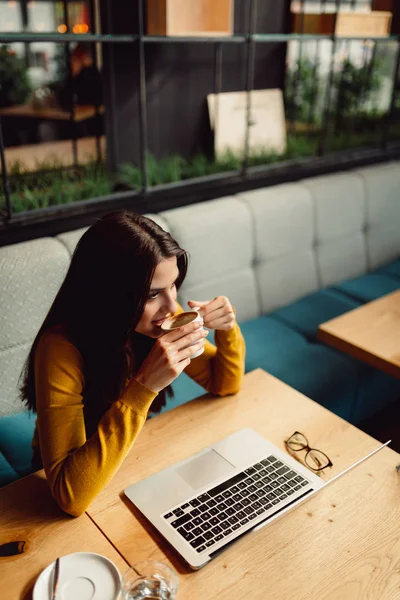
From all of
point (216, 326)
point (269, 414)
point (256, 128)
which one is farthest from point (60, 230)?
point (256, 128)

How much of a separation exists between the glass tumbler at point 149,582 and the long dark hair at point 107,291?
1.47 ft

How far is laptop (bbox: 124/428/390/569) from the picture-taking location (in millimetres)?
1004

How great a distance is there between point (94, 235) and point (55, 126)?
236 centimetres

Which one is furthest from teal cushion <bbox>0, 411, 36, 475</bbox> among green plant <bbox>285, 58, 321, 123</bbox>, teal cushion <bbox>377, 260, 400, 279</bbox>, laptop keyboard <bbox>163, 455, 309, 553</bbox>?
green plant <bbox>285, 58, 321, 123</bbox>

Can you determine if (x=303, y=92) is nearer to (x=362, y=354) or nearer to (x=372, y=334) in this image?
(x=372, y=334)

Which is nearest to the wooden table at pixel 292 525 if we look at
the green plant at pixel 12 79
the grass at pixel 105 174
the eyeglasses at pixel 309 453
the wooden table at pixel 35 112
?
the eyeglasses at pixel 309 453

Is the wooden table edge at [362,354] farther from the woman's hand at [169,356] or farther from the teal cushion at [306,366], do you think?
the woman's hand at [169,356]

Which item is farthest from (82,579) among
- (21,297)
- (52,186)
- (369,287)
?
(369,287)

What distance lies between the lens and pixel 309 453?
1.24 m

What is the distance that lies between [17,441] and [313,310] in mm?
1634

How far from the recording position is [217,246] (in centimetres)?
241

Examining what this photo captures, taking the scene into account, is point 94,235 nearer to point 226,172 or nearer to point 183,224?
point 183,224

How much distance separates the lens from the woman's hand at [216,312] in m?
1.37

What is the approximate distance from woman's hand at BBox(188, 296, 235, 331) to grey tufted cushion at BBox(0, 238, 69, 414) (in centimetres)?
71
